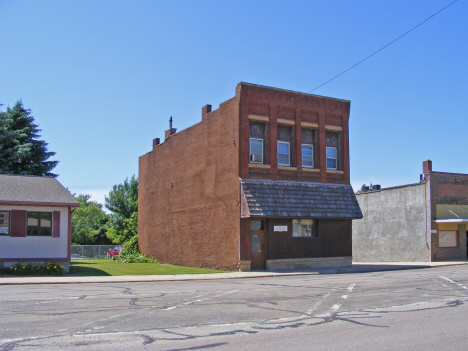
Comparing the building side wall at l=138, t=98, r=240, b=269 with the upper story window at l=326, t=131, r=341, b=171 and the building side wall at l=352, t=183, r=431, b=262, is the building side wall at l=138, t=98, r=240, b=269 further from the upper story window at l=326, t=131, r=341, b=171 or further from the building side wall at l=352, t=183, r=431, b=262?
the building side wall at l=352, t=183, r=431, b=262

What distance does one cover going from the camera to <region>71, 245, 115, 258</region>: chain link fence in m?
52.8

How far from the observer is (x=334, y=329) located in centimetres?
880

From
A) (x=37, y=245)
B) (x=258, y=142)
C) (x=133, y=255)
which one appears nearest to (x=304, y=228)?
(x=258, y=142)

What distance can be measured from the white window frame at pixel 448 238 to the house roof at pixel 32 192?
82.7 feet

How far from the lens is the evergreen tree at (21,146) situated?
38.9 meters

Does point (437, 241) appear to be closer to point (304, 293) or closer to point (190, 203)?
point (190, 203)

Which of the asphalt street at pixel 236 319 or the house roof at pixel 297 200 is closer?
the asphalt street at pixel 236 319

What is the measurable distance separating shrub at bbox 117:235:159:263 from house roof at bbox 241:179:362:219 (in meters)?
13.3

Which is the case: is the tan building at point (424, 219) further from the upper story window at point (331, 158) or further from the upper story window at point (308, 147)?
the upper story window at point (308, 147)

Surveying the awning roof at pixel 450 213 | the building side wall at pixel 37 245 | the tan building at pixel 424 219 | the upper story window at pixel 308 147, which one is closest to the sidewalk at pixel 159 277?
the building side wall at pixel 37 245

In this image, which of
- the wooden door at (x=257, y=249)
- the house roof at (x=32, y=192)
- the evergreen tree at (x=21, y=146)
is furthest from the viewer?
the evergreen tree at (x=21, y=146)

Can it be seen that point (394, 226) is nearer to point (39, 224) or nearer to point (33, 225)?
point (39, 224)

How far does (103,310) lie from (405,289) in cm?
946

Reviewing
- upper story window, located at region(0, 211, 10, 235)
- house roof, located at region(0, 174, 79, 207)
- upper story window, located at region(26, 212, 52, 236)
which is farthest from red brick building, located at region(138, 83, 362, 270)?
upper story window, located at region(0, 211, 10, 235)
